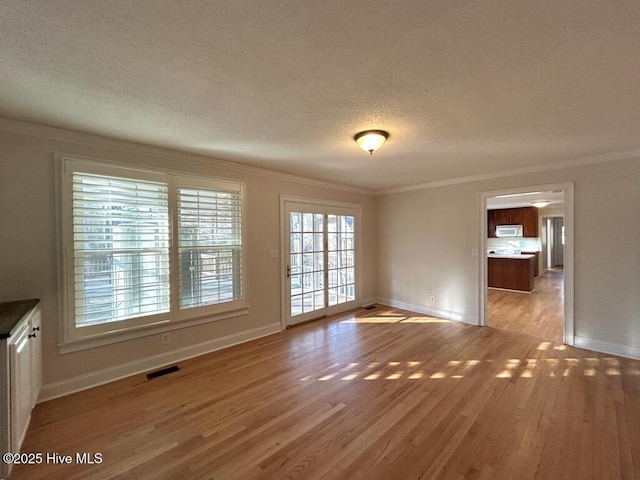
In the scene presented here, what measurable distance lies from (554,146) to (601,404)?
2.49 m

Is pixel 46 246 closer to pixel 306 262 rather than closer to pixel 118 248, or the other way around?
pixel 118 248

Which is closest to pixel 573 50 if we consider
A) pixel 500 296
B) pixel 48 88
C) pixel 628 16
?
pixel 628 16

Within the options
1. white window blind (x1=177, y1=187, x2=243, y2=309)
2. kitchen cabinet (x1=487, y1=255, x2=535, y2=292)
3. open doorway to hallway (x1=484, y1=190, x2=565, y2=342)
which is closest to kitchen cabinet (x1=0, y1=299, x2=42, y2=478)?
white window blind (x1=177, y1=187, x2=243, y2=309)

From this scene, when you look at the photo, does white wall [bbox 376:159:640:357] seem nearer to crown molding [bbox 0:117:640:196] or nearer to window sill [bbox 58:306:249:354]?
crown molding [bbox 0:117:640:196]

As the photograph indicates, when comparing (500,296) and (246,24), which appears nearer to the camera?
(246,24)

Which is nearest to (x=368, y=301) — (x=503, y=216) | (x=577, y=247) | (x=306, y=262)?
(x=306, y=262)

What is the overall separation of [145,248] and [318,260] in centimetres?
262

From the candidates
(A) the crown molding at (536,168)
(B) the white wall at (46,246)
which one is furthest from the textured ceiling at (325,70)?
(A) the crown molding at (536,168)

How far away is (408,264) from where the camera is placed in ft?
17.4

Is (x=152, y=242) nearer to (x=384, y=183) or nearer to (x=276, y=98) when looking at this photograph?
(x=276, y=98)

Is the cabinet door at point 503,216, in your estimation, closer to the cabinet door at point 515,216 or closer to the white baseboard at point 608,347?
the cabinet door at point 515,216

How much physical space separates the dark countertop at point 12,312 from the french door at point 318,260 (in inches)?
109

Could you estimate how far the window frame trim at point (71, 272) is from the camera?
247cm

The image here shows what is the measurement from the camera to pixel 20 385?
1739 millimetres
